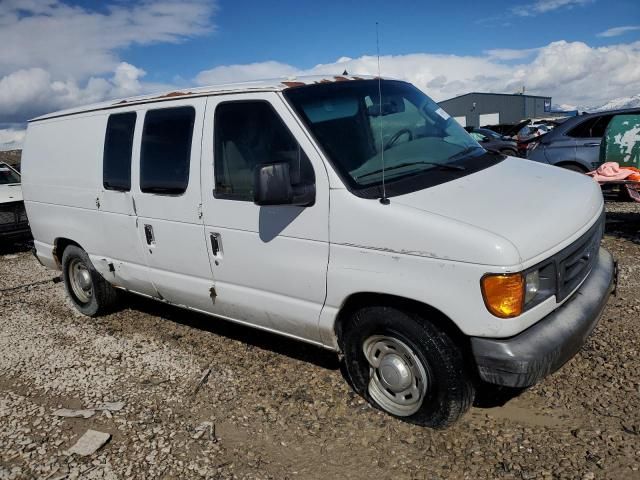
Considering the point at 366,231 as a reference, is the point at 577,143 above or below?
below

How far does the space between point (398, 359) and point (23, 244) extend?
9.60 meters

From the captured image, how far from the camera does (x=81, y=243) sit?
200 inches

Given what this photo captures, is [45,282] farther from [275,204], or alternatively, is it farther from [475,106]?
[475,106]

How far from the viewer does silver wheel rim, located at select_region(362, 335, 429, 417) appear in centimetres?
304

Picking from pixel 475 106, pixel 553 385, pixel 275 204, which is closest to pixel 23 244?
pixel 275 204

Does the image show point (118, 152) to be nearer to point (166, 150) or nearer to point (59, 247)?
point (166, 150)

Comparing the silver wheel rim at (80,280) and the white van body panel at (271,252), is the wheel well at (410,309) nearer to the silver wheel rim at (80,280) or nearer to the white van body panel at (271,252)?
the white van body panel at (271,252)

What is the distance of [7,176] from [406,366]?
10366 millimetres

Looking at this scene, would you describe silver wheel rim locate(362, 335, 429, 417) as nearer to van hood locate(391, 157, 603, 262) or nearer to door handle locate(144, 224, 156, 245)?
van hood locate(391, 157, 603, 262)

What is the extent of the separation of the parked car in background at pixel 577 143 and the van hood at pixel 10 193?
31.4 ft

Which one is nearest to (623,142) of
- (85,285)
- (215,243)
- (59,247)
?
(215,243)

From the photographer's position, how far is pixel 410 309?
294 cm

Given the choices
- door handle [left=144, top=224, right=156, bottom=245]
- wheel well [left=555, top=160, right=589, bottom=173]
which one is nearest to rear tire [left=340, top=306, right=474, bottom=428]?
door handle [left=144, top=224, right=156, bottom=245]

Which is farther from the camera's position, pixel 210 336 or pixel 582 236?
pixel 210 336
